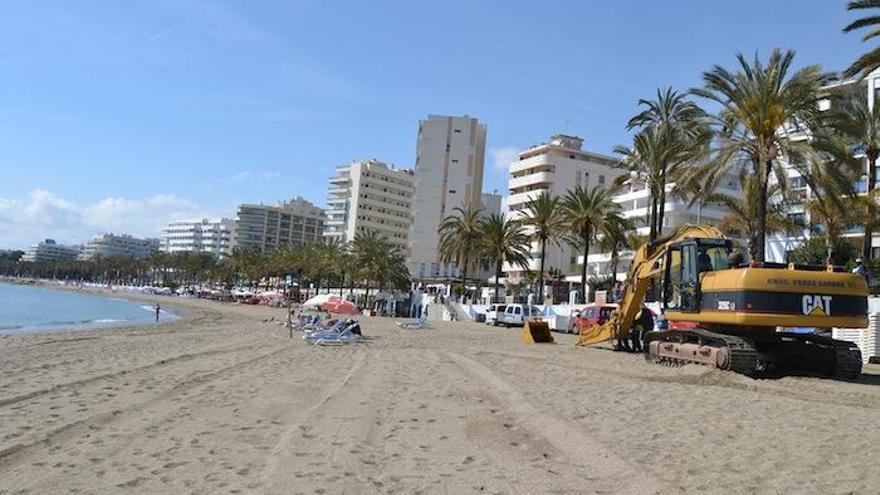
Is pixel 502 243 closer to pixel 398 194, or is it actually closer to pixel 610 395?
pixel 610 395

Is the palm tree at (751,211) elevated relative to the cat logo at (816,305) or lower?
elevated

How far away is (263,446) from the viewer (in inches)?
310

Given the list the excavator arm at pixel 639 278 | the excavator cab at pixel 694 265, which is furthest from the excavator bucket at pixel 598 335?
the excavator cab at pixel 694 265

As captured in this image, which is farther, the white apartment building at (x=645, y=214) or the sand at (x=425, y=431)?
the white apartment building at (x=645, y=214)

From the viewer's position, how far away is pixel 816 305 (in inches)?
628

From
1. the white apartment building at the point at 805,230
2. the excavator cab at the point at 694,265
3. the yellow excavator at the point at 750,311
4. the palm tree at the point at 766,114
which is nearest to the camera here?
the yellow excavator at the point at 750,311

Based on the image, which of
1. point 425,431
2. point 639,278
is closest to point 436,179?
point 639,278

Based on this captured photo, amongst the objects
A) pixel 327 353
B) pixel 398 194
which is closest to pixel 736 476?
pixel 327 353

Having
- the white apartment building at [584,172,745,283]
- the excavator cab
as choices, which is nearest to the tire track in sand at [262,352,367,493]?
the excavator cab

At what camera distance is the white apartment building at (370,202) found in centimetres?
13800

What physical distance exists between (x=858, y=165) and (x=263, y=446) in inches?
1083

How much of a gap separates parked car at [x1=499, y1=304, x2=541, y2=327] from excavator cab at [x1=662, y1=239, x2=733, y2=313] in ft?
102

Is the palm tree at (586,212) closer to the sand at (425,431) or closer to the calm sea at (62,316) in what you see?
the calm sea at (62,316)

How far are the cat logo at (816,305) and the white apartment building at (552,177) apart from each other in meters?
74.1
